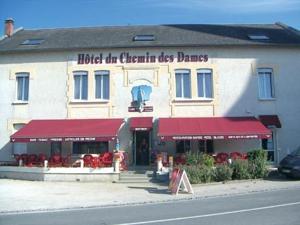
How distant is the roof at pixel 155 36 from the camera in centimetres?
2664

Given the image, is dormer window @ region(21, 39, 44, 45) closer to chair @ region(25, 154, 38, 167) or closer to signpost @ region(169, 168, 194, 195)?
chair @ region(25, 154, 38, 167)

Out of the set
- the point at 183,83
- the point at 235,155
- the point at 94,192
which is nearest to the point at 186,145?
the point at 235,155

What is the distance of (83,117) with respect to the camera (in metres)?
26.6

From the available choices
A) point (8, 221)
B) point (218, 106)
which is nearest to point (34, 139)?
point (218, 106)

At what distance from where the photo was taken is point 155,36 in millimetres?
28031

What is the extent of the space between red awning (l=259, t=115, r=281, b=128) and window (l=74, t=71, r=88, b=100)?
34.7 feet

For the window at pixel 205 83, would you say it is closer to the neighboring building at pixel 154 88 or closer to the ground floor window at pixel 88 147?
the neighboring building at pixel 154 88

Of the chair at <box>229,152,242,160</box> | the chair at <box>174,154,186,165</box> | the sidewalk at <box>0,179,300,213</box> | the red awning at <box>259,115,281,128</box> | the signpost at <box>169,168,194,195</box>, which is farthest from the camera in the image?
the red awning at <box>259,115,281,128</box>

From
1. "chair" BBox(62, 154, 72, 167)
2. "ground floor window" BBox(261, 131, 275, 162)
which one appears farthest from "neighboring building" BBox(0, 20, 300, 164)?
"chair" BBox(62, 154, 72, 167)

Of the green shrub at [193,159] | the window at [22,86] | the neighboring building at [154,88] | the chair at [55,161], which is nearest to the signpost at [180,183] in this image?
the green shrub at [193,159]

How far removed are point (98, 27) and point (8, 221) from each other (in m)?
21.0

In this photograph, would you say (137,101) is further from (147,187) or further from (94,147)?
(147,187)

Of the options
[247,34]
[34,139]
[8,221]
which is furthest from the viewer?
[247,34]

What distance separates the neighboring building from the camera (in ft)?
86.4
